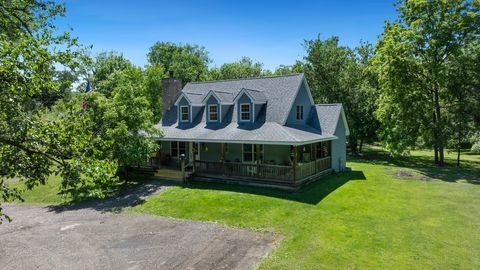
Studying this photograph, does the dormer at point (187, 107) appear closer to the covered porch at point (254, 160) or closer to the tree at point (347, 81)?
the covered porch at point (254, 160)

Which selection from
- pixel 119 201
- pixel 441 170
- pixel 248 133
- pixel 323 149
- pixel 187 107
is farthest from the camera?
pixel 441 170

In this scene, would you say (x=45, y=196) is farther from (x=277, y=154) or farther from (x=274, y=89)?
→ (x=274, y=89)

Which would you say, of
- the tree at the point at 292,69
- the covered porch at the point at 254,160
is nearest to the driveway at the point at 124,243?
the covered porch at the point at 254,160

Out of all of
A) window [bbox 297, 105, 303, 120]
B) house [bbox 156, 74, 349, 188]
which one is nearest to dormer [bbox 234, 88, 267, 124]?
house [bbox 156, 74, 349, 188]

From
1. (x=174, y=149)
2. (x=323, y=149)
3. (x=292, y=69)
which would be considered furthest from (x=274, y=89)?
(x=292, y=69)

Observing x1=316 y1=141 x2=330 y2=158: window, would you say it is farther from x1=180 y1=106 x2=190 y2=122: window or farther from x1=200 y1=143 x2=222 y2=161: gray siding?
x1=180 y1=106 x2=190 y2=122: window
